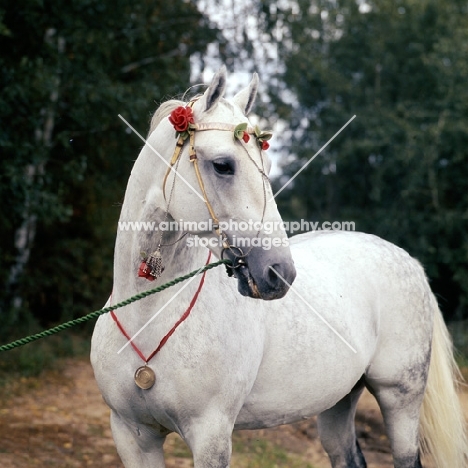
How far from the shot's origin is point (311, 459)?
237 inches

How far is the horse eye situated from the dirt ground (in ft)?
12.2

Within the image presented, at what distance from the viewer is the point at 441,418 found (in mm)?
4023

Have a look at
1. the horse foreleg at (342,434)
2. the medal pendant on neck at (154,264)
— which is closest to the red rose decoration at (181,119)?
the medal pendant on neck at (154,264)

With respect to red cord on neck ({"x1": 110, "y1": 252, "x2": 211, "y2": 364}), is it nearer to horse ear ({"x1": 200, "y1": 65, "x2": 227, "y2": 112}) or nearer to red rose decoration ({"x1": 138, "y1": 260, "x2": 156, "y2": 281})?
red rose decoration ({"x1": 138, "y1": 260, "x2": 156, "y2": 281})

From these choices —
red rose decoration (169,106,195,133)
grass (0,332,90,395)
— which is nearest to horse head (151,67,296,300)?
red rose decoration (169,106,195,133)

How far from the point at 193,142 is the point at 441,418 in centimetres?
262

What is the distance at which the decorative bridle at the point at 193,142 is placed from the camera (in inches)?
97.8

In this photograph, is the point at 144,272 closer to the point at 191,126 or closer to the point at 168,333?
the point at 168,333

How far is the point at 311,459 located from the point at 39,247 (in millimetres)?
6644

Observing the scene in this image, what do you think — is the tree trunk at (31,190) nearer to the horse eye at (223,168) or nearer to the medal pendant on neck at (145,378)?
the medal pendant on neck at (145,378)

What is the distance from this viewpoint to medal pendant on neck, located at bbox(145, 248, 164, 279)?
8.77 ft

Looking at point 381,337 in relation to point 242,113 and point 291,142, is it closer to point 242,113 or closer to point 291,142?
point 242,113

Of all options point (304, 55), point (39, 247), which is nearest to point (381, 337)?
point (39, 247)

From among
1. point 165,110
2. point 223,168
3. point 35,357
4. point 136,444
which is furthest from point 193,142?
point 35,357
